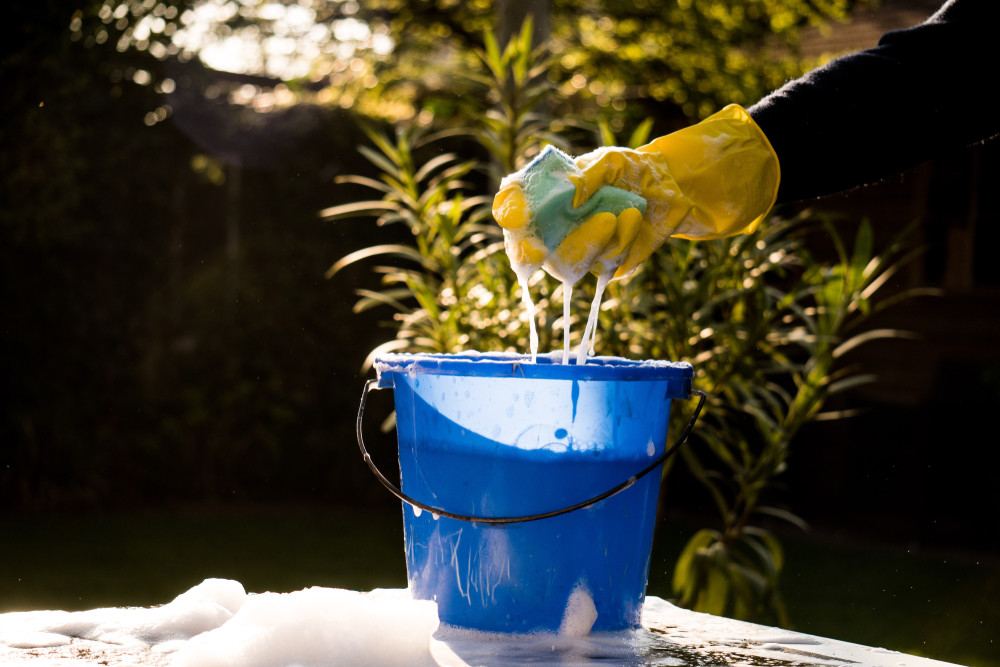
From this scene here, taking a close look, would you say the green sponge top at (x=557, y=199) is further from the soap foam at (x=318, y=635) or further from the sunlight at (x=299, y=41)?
the sunlight at (x=299, y=41)

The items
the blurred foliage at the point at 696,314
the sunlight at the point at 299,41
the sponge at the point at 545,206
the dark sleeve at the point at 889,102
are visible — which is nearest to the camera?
the sponge at the point at 545,206

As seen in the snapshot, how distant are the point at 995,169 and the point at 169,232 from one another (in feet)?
16.0

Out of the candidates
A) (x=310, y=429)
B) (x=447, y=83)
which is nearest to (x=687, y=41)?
(x=447, y=83)

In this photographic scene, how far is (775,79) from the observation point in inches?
334

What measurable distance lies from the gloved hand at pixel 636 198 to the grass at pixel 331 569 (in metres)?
2.68

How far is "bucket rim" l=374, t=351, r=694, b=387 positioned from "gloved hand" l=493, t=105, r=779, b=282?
15 centimetres

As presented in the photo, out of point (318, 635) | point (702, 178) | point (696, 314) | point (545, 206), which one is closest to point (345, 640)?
point (318, 635)

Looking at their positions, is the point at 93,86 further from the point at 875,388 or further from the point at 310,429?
the point at 875,388

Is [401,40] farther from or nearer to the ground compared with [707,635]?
farther from the ground

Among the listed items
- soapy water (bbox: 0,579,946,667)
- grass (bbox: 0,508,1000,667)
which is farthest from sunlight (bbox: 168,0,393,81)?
soapy water (bbox: 0,579,946,667)

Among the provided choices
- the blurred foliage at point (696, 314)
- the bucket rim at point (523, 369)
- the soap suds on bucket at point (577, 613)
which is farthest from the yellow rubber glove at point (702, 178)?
the blurred foliage at point (696, 314)

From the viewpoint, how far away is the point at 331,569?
443 centimetres

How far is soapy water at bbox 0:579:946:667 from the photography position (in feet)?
4.14

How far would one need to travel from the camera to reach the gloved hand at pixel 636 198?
139 centimetres
